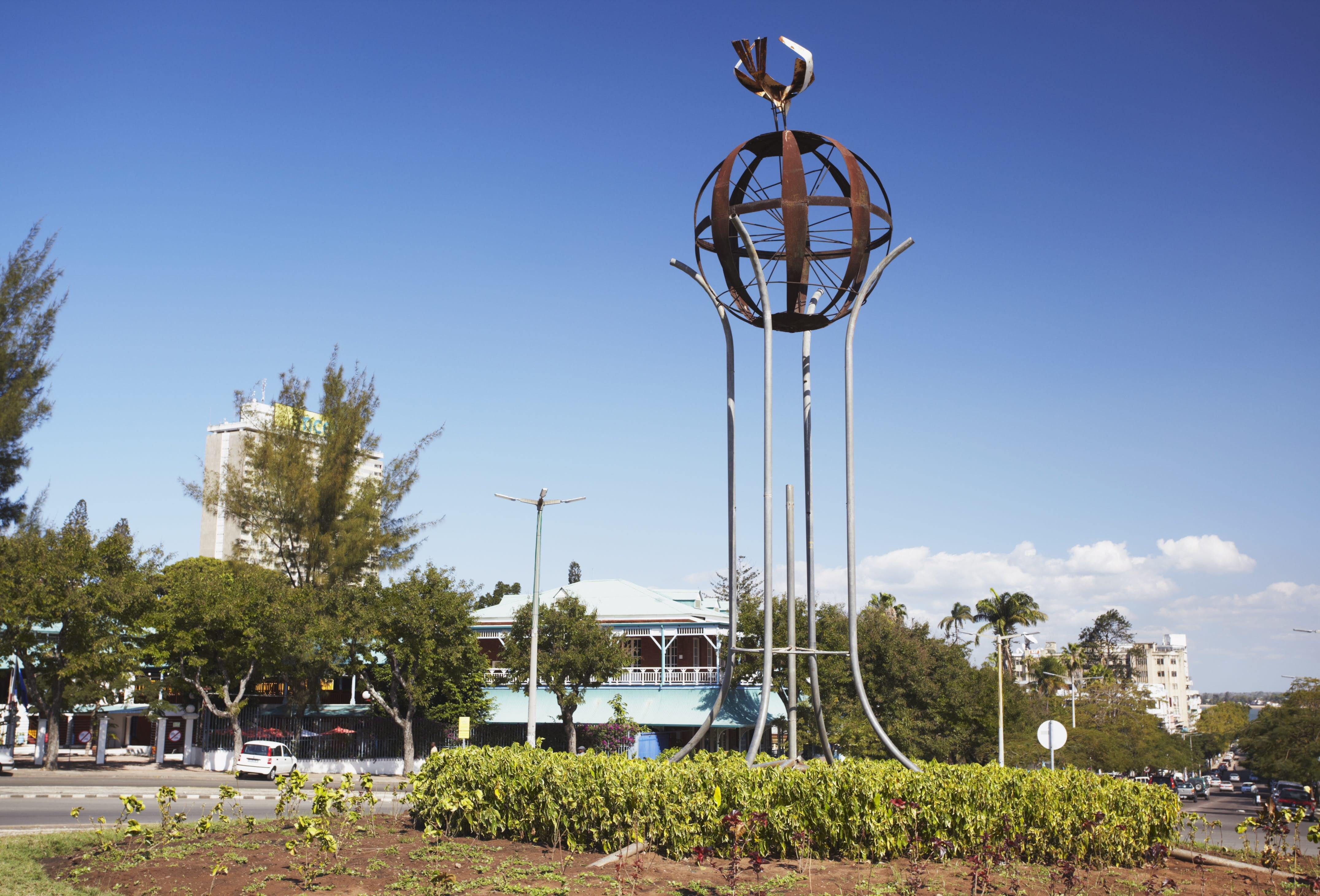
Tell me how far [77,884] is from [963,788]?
29.7 ft

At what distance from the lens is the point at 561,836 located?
1189 centimetres

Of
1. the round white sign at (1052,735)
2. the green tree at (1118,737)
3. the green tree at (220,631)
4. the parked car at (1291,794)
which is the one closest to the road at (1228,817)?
the parked car at (1291,794)

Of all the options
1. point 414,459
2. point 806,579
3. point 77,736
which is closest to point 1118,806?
point 806,579

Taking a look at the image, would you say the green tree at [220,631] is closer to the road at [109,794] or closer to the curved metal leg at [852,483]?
the road at [109,794]

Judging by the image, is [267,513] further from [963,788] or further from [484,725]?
[963,788]

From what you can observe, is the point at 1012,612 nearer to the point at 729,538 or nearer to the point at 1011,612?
the point at 1011,612

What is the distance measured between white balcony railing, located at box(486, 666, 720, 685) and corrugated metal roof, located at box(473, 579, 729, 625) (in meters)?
1.92

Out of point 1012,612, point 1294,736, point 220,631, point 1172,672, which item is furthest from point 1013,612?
point 1172,672

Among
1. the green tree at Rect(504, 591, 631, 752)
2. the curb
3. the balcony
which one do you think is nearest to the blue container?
the balcony

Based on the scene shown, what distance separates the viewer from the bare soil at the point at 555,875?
9289 millimetres

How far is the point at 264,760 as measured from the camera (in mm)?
34812

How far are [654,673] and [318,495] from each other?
1593cm

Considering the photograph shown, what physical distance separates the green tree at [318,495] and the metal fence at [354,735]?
5596mm

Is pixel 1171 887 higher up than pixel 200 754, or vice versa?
pixel 1171 887
